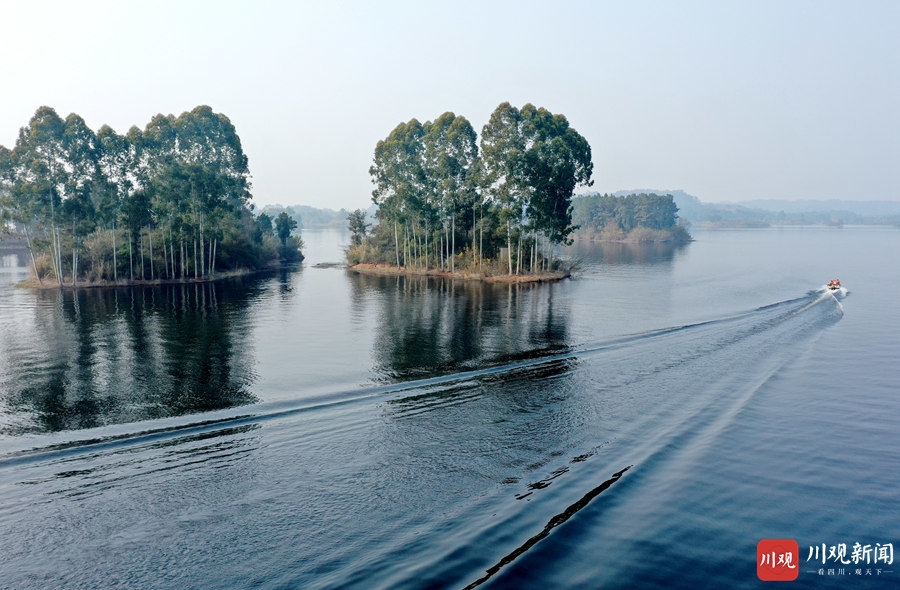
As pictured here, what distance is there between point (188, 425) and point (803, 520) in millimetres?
15491

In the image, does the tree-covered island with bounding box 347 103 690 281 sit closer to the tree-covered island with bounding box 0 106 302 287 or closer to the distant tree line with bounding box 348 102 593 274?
the distant tree line with bounding box 348 102 593 274

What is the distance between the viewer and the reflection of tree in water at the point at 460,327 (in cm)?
2535

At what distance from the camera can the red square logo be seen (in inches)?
417

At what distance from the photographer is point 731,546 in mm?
11359

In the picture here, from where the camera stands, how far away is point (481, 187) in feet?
205

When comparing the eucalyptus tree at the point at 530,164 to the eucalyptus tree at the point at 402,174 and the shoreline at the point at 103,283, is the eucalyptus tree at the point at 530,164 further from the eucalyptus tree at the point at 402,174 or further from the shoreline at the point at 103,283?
the shoreline at the point at 103,283

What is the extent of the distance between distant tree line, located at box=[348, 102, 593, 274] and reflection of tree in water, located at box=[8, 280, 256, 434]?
29.1 meters

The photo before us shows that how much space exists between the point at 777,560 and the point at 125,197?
59337 millimetres

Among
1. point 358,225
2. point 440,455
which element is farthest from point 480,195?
point 440,455

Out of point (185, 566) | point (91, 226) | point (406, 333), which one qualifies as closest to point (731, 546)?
point (185, 566)

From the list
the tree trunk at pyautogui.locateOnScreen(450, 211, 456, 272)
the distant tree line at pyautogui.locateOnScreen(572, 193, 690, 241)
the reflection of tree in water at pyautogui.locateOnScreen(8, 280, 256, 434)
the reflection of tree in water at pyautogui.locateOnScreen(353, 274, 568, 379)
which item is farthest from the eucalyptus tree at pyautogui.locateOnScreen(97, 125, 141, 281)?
the distant tree line at pyautogui.locateOnScreen(572, 193, 690, 241)

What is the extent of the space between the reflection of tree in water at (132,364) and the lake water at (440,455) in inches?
6.7

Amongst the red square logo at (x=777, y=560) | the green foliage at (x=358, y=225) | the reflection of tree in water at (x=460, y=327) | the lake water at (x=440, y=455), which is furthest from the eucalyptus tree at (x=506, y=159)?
the red square logo at (x=777, y=560)

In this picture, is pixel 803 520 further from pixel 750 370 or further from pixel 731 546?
pixel 750 370
